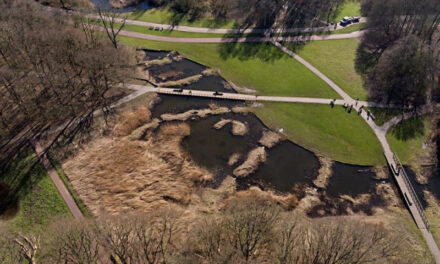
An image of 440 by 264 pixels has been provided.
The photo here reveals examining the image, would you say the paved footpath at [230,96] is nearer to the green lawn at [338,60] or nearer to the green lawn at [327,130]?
the green lawn at [327,130]

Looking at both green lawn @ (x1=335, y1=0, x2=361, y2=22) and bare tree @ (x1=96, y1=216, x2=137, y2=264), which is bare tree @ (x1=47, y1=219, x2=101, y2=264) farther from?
green lawn @ (x1=335, y1=0, x2=361, y2=22)

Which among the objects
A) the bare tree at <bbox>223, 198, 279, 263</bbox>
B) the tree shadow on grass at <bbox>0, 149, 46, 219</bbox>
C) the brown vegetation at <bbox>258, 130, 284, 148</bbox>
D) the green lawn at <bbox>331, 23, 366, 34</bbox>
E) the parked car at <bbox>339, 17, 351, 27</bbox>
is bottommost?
the tree shadow on grass at <bbox>0, 149, 46, 219</bbox>

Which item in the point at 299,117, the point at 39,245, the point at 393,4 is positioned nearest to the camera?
the point at 39,245

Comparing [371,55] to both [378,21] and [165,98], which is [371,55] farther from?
[165,98]

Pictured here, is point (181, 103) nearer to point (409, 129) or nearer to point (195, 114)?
point (195, 114)

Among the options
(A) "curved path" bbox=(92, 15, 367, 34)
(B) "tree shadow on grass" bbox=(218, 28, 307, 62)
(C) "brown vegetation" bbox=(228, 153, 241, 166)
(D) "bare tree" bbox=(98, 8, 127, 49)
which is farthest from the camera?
(A) "curved path" bbox=(92, 15, 367, 34)

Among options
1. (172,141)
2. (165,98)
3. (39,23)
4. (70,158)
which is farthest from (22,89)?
(172,141)

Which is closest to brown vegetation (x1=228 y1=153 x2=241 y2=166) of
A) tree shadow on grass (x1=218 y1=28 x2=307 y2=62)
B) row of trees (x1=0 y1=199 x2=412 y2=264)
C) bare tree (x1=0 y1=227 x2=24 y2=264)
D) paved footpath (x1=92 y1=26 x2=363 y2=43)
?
row of trees (x1=0 y1=199 x2=412 y2=264)
